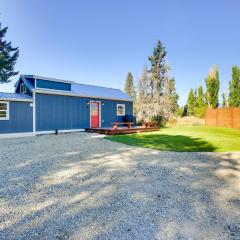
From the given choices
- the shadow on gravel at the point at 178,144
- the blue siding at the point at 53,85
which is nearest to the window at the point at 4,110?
the blue siding at the point at 53,85

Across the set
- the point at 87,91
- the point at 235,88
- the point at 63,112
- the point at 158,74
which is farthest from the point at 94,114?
the point at 235,88

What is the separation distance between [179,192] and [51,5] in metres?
16.3

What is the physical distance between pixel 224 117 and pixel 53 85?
583 inches

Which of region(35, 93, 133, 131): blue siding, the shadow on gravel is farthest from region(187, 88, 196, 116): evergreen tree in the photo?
the shadow on gravel

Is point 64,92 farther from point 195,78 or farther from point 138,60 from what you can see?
point 195,78

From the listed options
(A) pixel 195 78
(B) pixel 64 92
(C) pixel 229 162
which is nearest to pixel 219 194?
(C) pixel 229 162

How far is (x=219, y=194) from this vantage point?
3236 millimetres

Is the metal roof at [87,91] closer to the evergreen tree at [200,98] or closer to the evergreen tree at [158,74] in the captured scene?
the evergreen tree at [158,74]

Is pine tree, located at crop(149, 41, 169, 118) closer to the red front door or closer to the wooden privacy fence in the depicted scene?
the wooden privacy fence

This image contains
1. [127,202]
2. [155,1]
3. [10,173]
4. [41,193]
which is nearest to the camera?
[127,202]

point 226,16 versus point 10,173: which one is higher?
point 226,16

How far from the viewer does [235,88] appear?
92.1 feet

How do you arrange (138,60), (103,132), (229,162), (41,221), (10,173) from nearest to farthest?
(41,221) → (10,173) → (229,162) → (103,132) → (138,60)

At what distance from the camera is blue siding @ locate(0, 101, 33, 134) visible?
1120 centimetres
